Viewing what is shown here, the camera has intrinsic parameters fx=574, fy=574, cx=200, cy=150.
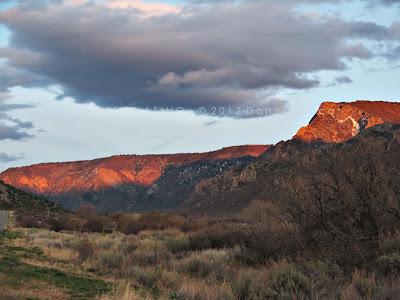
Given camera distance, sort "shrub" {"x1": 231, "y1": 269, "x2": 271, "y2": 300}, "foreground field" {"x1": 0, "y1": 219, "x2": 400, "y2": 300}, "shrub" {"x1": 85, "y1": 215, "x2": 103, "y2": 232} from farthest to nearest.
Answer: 1. "shrub" {"x1": 85, "y1": 215, "x2": 103, "y2": 232}
2. "shrub" {"x1": 231, "y1": 269, "x2": 271, "y2": 300}
3. "foreground field" {"x1": 0, "y1": 219, "x2": 400, "y2": 300}

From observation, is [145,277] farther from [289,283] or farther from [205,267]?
[289,283]

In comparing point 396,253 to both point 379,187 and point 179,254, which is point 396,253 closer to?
point 379,187

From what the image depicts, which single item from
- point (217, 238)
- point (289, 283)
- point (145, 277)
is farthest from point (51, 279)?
point (217, 238)

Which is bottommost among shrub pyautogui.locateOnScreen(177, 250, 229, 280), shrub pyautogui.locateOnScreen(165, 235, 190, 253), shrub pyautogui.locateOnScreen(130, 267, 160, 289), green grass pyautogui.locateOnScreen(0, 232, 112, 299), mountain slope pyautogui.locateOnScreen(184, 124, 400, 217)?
shrub pyautogui.locateOnScreen(165, 235, 190, 253)

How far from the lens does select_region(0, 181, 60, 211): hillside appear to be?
293 feet

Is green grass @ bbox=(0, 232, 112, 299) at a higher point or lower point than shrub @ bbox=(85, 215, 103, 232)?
higher

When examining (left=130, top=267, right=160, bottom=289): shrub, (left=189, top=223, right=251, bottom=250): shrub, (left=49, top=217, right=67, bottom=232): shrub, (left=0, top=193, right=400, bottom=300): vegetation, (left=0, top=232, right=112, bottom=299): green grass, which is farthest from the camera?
(left=49, top=217, right=67, bottom=232): shrub

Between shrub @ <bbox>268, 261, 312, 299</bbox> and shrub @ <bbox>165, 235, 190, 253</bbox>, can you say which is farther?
shrub @ <bbox>165, 235, 190, 253</bbox>

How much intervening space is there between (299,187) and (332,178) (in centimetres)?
110

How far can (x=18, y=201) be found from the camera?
93.8 meters

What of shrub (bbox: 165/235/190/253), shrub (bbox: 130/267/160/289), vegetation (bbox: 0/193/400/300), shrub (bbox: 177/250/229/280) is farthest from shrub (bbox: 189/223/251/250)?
shrub (bbox: 130/267/160/289)

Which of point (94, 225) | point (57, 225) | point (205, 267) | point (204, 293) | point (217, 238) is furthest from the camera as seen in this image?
point (57, 225)

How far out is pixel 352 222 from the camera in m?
16.9

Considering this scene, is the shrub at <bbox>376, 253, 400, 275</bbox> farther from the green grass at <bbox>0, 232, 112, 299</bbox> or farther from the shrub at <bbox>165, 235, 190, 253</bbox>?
the shrub at <bbox>165, 235, 190, 253</bbox>
